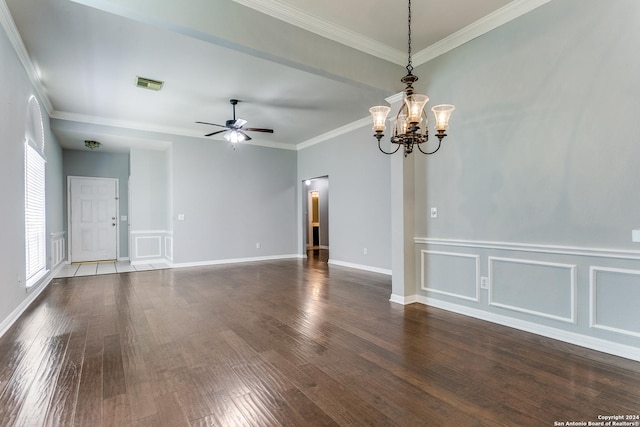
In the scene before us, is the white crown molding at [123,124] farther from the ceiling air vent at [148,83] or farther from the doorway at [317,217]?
the doorway at [317,217]

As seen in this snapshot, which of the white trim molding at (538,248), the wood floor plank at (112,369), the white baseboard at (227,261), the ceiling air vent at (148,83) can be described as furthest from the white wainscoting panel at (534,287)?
the white baseboard at (227,261)

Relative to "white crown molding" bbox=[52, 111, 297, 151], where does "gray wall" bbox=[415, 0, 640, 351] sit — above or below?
below

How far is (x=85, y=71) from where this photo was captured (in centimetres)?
416

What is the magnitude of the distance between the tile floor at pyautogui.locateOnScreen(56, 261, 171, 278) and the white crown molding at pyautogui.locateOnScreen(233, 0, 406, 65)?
578 centimetres

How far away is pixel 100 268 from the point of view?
7000mm

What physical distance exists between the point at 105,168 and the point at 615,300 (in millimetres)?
9866

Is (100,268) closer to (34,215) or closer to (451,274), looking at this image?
(34,215)

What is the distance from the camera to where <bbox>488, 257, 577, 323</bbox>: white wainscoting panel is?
280 centimetres

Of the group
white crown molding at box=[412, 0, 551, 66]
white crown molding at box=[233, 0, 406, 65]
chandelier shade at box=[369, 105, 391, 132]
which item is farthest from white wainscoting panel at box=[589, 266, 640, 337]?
white crown molding at box=[233, 0, 406, 65]

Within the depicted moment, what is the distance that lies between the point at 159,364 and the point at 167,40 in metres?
3.22

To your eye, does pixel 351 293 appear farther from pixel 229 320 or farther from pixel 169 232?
pixel 169 232

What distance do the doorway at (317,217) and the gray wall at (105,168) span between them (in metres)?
4.92

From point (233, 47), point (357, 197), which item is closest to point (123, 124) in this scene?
point (233, 47)

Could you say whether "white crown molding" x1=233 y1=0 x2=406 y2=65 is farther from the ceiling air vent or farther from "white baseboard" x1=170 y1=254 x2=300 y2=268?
"white baseboard" x1=170 y1=254 x2=300 y2=268
